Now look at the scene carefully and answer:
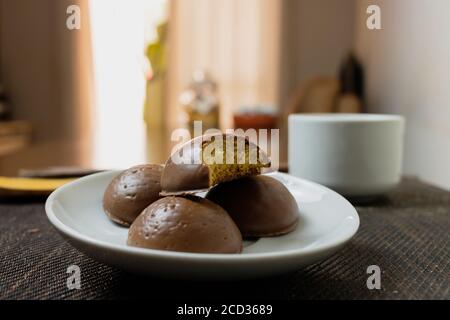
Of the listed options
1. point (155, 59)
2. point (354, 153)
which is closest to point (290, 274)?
point (354, 153)

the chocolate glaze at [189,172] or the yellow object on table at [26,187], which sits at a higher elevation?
the chocolate glaze at [189,172]

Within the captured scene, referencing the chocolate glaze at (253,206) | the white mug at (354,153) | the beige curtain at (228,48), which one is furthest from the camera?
the beige curtain at (228,48)

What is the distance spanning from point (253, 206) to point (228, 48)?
2.69 metres

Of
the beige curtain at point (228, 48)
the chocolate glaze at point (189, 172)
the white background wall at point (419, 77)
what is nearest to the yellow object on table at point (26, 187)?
the chocolate glaze at point (189, 172)

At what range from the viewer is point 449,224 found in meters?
0.66

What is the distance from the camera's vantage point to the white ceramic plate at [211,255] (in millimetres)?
350

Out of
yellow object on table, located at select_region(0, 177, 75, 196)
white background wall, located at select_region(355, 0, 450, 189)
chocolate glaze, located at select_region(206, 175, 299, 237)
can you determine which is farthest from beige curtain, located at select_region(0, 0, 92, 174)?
chocolate glaze, located at select_region(206, 175, 299, 237)

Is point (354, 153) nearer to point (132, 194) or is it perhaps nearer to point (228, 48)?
point (132, 194)

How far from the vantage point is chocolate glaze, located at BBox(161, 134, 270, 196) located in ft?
1.46

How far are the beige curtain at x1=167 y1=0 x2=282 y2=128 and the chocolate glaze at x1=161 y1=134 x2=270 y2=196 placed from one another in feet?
8.32

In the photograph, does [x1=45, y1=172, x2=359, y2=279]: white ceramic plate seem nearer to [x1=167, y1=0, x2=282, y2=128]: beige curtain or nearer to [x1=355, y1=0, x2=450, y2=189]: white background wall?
[x1=355, y1=0, x2=450, y2=189]: white background wall

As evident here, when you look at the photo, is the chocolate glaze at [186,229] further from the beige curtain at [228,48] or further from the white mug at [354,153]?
the beige curtain at [228,48]

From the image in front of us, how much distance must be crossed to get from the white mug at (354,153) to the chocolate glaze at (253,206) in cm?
31

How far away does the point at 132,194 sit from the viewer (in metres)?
0.52
